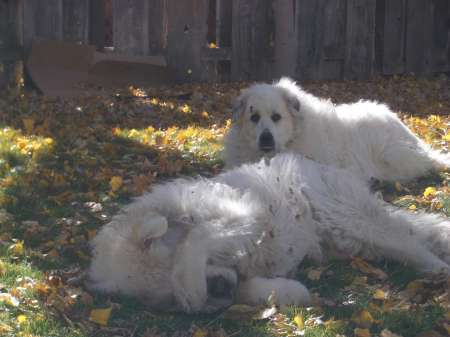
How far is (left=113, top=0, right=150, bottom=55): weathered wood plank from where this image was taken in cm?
1342

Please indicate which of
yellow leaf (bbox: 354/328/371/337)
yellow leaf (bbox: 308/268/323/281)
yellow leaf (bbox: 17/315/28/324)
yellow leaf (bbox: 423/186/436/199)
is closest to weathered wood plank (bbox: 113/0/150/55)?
yellow leaf (bbox: 423/186/436/199)

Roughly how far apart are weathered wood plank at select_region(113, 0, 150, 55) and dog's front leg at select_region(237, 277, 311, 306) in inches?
393

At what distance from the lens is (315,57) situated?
47.6ft

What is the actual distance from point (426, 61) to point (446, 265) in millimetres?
11699

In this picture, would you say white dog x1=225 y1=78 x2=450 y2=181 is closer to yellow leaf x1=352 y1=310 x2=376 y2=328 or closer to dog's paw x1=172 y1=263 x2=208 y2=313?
yellow leaf x1=352 y1=310 x2=376 y2=328

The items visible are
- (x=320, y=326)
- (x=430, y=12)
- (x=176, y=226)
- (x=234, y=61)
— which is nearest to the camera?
(x=320, y=326)

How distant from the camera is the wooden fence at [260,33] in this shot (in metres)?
13.0

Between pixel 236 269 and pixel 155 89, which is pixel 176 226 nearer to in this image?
pixel 236 269

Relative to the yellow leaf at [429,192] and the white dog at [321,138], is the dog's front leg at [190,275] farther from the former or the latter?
the white dog at [321,138]

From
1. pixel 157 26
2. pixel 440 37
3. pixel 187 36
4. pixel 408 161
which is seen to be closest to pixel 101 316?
pixel 408 161

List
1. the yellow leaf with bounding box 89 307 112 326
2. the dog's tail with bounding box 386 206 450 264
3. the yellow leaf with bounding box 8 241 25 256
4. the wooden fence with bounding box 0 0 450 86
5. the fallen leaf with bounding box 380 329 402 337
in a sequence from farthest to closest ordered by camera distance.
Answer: the wooden fence with bounding box 0 0 450 86 < the yellow leaf with bounding box 8 241 25 256 < the dog's tail with bounding box 386 206 450 264 < the yellow leaf with bounding box 89 307 112 326 < the fallen leaf with bounding box 380 329 402 337

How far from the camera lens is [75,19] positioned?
44.3 feet

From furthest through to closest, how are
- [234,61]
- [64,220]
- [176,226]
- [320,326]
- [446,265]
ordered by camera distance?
1. [234,61]
2. [64,220]
3. [446,265]
4. [176,226]
5. [320,326]

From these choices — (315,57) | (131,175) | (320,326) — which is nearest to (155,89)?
(315,57)
